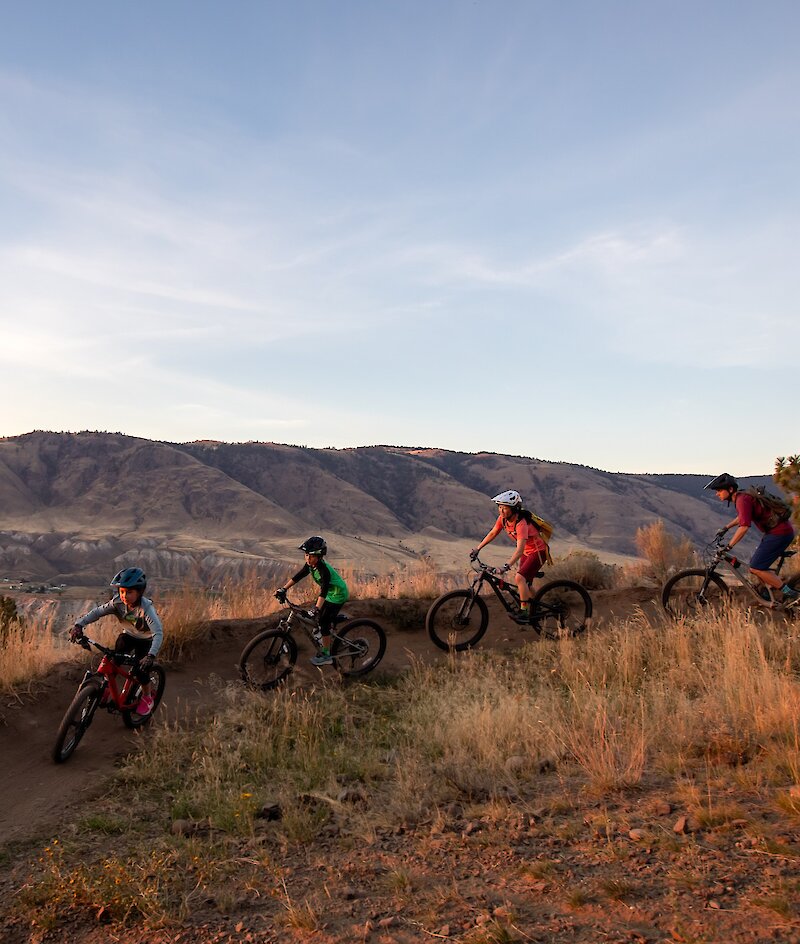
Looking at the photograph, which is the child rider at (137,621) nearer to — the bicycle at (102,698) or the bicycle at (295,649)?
the bicycle at (102,698)

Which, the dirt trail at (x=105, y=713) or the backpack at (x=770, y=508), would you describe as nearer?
the dirt trail at (x=105, y=713)

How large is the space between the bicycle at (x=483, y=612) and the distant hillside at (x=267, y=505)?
117ft

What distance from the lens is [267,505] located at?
74.4 m

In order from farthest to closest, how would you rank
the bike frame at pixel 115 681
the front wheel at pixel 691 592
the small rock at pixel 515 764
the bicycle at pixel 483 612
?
1. the front wheel at pixel 691 592
2. the bicycle at pixel 483 612
3. the bike frame at pixel 115 681
4. the small rock at pixel 515 764

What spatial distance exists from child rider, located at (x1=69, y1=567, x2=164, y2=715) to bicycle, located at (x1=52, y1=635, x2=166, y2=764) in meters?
0.09

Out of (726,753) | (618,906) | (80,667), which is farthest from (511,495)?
(618,906)

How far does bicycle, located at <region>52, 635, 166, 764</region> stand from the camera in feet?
25.0

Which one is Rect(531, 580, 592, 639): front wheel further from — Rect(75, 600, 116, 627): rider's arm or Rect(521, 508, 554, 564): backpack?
Rect(75, 600, 116, 627): rider's arm

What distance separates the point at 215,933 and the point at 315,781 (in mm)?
2477

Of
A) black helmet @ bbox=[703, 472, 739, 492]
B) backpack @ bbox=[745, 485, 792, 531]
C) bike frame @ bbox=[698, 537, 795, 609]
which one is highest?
black helmet @ bbox=[703, 472, 739, 492]

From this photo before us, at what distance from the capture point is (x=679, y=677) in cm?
809

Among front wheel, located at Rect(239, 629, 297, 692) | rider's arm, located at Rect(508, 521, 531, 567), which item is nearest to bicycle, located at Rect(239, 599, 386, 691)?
front wheel, located at Rect(239, 629, 297, 692)

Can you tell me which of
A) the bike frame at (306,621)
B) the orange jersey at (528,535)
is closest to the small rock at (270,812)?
the bike frame at (306,621)

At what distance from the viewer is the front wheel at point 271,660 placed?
393 inches
